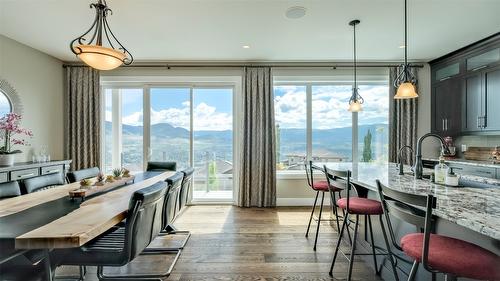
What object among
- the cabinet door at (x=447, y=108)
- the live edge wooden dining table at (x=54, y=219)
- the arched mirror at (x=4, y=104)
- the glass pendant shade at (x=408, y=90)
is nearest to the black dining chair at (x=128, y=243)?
the live edge wooden dining table at (x=54, y=219)

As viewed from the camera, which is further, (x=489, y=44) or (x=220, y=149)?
(x=220, y=149)

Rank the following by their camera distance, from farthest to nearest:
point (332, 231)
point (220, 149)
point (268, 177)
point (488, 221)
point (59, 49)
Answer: point (220, 149) < point (268, 177) < point (59, 49) < point (332, 231) < point (488, 221)

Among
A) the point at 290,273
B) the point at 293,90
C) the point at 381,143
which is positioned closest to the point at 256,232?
the point at 290,273

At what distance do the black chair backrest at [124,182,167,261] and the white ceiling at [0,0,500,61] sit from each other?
2.05 metres

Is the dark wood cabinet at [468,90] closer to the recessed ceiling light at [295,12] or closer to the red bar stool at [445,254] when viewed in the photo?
the recessed ceiling light at [295,12]

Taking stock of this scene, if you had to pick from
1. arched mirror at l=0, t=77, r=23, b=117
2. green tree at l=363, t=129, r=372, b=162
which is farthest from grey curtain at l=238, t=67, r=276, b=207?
arched mirror at l=0, t=77, r=23, b=117

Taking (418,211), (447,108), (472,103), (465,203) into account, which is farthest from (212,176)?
(472,103)

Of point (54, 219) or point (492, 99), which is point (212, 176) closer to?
point (54, 219)

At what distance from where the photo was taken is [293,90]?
464cm

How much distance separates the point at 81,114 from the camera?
4262mm

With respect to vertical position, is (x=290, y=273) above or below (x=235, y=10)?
below

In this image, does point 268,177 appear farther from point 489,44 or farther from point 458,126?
point 489,44

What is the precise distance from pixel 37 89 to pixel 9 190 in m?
2.64

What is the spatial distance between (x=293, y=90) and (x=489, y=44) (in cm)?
289
